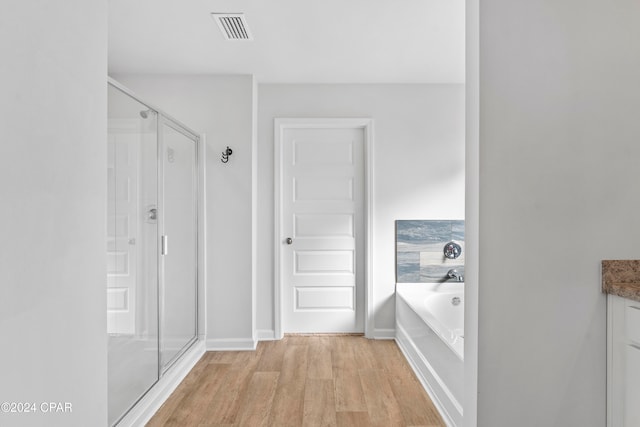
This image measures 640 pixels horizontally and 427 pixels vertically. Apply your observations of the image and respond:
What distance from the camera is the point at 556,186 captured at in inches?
52.2

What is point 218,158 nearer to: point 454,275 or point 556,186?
point 454,275

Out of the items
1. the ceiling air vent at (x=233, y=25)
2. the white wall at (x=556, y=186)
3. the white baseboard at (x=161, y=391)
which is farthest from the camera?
the ceiling air vent at (x=233, y=25)

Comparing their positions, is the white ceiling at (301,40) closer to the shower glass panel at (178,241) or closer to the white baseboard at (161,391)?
the shower glass panel at (178,241)

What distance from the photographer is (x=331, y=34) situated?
2537 millimetres

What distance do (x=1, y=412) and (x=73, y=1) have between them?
95 cm

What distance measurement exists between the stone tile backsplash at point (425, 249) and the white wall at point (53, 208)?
2.85 metres

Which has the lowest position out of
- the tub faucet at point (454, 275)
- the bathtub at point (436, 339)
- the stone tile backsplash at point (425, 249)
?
the bathtub at point (436, 339)

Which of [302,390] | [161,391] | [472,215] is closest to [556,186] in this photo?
[472,215]

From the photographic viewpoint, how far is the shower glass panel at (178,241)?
2.56 m

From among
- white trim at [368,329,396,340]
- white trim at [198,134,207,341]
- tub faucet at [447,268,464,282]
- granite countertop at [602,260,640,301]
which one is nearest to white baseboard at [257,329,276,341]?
white trim at [198,134,207,341]

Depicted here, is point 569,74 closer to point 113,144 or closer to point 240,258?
point 113,144

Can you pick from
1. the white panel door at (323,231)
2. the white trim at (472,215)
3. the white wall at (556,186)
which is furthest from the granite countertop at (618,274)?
the white panel door at (323,231)

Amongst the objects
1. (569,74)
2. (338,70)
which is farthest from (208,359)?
(569,74)

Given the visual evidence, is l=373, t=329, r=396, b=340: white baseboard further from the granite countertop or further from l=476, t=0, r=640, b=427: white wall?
the granite countertop
